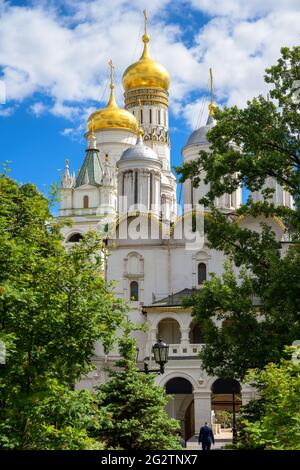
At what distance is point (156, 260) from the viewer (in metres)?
41.3

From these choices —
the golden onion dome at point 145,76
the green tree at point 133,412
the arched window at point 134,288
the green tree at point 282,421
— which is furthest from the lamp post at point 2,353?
the golden onion dome at point 145,76

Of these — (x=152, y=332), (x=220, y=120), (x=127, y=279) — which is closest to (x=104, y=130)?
(x=127, y=279)

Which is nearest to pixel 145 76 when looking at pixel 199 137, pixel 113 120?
pixel 113 120

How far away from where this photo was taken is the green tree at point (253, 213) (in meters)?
17.4

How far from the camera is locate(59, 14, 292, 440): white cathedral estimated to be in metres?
35.8

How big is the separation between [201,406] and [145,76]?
3963cm

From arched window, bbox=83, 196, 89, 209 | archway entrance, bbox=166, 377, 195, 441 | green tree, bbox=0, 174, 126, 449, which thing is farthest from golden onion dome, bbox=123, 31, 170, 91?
green tree, bbox=0, 174, 126, 449

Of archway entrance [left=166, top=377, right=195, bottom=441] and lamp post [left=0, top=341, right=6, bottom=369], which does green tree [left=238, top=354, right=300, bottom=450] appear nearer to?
lamp post [left=0, top=341, right=6, bottom=369]

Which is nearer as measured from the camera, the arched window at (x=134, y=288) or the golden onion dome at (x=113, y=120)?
the arched window at (x=134, y=288)

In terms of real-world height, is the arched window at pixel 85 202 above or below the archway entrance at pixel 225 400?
above

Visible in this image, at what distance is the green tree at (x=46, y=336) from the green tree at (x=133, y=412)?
4.29 metres

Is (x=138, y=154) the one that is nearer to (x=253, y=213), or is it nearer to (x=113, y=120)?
(x=113, y=120)

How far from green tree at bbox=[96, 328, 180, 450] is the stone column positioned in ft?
56.8

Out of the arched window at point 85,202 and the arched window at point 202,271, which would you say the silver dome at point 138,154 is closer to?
the arched window at point 202,271
